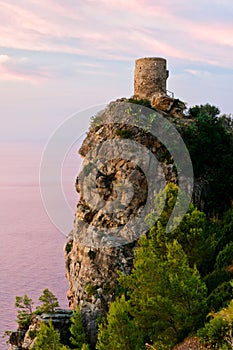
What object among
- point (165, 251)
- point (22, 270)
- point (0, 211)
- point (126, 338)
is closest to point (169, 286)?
point (126, 338)

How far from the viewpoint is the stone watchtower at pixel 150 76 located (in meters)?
37.8

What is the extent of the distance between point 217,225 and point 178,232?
6.01 metres

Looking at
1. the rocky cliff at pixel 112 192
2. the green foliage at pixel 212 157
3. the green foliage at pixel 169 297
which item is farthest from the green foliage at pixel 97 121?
the green foliage at pixel 169 297

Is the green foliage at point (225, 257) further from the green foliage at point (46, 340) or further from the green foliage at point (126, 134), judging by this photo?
the green foliage at point (126, 134)

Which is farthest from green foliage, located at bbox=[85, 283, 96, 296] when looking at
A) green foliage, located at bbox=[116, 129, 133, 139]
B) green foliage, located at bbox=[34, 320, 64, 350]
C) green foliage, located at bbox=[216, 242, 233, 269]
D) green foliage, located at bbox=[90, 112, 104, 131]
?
green foliage, located at bbox=[216, 242, 233, 269]

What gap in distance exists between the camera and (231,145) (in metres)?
37.0

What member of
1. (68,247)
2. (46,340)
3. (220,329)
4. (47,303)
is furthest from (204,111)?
(220,329)

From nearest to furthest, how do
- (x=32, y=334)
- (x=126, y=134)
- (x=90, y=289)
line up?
1. (x=32, y=334)
2. (x=90, y=289)
3. (x=126, y=134)

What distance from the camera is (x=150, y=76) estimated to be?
37.9 m

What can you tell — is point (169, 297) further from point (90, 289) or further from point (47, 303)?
point (47, 303)

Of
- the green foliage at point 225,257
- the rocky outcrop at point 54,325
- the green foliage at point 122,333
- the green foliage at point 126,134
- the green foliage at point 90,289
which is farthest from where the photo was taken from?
the green foliage at point 126,134

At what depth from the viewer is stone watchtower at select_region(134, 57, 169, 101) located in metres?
37.8

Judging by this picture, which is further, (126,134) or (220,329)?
(126,134)

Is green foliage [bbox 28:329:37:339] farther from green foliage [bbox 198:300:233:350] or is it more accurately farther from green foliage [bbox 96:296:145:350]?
green foliage [bbox 198:300:233:350]
